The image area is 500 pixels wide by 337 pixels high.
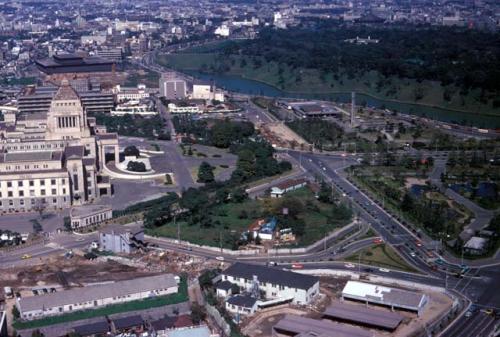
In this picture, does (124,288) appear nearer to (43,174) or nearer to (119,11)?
(43,174)

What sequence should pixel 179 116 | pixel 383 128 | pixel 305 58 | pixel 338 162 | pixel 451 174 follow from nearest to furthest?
pixel 451 174 → pixel 338 162 → pixel 383 128 → pixel 179 116 → pixel 305 58

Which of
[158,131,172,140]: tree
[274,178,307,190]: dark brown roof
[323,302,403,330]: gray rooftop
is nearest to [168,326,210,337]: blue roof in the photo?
[323,302,403,330]: gray rooftop

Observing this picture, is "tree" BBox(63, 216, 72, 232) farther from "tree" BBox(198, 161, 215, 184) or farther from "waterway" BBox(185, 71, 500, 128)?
"waterway" BBox(185, 71, 500, 128)

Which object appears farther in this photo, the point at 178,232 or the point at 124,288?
the point at 178,232

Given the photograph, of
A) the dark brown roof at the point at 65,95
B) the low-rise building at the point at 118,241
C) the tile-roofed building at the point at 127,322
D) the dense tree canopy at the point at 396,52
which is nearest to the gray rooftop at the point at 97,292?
the tile-roofed building at the point at 127,322

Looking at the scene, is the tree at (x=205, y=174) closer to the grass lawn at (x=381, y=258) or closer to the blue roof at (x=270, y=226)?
the blue roof at (x=270, y=226)

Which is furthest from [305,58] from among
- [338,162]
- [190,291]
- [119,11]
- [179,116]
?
[119,11]
